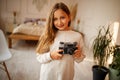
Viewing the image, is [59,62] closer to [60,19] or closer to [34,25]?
[60,19]

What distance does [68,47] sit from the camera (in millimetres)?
1101

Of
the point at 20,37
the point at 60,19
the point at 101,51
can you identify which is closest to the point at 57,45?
the point at 60,19

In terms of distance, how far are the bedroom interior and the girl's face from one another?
4.79ft

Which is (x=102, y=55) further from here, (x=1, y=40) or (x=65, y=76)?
(x=1, y=40)

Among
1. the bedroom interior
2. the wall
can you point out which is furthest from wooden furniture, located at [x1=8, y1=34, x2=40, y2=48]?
the wall

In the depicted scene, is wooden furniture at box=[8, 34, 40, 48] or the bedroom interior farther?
wooden furniture at box=[8, 34, 40, 48]

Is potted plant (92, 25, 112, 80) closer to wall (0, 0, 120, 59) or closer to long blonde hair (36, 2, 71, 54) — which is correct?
wall (0, 0, 120, 59)

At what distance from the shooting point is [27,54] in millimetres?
3322

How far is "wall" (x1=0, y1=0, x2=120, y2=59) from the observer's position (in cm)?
323

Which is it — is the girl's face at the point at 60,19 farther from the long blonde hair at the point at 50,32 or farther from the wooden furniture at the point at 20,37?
the wooden furniture at the point at 20,37

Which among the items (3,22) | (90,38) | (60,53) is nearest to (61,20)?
(60,53)

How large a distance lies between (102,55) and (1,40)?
1.47 m

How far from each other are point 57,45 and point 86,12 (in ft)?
10.4

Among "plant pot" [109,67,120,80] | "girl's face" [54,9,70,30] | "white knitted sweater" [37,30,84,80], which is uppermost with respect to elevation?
"girl's face" [54,9,70,30]
